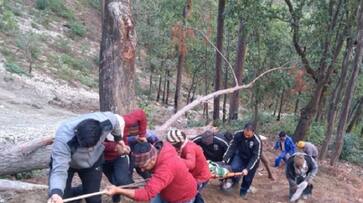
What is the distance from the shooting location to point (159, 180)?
4.49m

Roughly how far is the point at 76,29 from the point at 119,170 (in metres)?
31.6

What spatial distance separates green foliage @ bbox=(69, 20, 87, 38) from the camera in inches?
1405

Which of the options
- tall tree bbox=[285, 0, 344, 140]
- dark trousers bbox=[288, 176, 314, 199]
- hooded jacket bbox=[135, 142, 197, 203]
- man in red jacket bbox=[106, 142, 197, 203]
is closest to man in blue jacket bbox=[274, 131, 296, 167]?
dark trousers bbox=[288, 176, 314, 199]

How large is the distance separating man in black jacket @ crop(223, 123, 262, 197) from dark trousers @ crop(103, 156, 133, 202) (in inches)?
94.4

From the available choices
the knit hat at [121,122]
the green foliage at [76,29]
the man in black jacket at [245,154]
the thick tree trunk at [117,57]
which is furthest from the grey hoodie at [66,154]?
the green foliage at [76,29]

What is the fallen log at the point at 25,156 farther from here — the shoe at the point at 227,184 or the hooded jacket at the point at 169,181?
the shoe at the point at 227,184

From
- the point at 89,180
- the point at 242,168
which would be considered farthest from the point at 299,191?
the point at 89,180

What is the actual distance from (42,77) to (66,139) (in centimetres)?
2012

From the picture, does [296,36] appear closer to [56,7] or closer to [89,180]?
[89,180]

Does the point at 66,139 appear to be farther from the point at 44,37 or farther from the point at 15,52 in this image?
the point at 44,37

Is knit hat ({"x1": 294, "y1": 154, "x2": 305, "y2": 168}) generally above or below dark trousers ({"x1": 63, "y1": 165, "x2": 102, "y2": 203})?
below

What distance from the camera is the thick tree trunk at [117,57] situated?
7.71m

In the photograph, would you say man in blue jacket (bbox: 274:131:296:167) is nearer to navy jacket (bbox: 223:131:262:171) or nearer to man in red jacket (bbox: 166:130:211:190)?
navy jacket (bbox: 223:131:262:171)

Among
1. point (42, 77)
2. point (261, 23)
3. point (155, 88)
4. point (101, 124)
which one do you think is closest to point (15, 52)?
point (42, 77)
